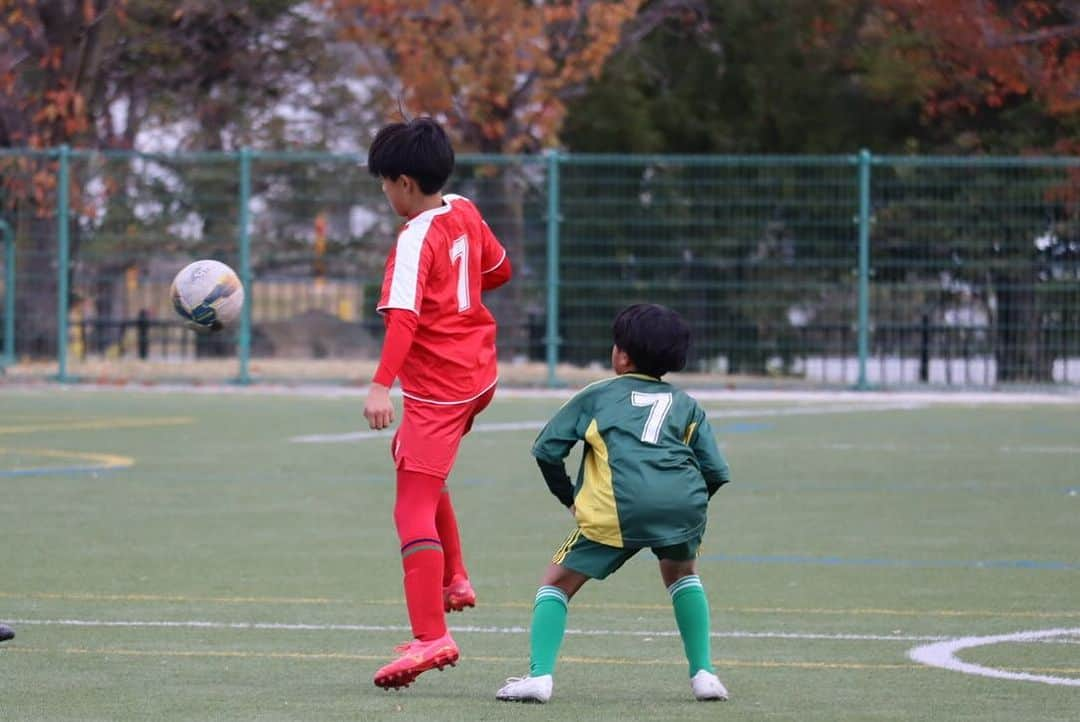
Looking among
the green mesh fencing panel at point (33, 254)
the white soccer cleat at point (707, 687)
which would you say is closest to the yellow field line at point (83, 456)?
the green mesh fencing panel at point (33, 254)

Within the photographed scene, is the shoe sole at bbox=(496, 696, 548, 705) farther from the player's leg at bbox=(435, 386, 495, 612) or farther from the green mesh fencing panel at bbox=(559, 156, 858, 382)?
the green mesh fencing panel at bbox=(559, 156, 858, 382)

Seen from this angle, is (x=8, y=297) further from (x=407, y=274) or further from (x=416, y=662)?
(x=416, y=662)

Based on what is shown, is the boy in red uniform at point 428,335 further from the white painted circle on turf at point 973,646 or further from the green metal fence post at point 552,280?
the green metal fence post at point 552,280

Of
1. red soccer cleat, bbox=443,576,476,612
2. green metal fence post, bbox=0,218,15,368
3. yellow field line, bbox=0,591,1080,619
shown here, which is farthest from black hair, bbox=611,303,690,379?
green metal fence post, bbox=0,218,15,368

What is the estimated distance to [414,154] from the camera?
6801 mm

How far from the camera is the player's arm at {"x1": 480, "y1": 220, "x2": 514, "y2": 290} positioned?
23.3 ft

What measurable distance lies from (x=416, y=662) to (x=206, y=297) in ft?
5.82

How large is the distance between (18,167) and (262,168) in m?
2.79

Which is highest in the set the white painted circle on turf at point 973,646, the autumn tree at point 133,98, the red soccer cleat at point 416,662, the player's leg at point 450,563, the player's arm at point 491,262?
the autumn tree at point 133,98

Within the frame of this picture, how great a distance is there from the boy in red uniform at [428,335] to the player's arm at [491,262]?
0.33 feet

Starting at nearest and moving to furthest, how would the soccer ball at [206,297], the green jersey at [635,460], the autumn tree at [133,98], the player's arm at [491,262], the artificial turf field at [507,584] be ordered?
the green jersey at [635,460]
the artificial turf field at [507,584]
the player's arm at [491,262]
the soccer ball at [206,297]
the autumn tree at [133,98]

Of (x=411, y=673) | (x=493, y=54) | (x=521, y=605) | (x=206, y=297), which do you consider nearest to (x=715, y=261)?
(x=493, y=54)

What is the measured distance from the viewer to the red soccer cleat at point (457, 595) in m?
7.22

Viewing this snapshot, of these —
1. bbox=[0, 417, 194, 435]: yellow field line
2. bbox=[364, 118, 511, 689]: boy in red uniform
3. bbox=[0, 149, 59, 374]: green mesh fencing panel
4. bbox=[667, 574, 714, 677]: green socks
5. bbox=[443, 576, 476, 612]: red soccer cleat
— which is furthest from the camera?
bbox=[0, 149, 59, 374]: green mesh fencing panel
